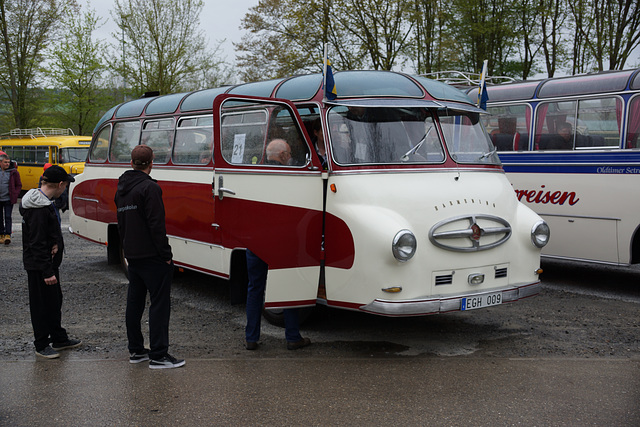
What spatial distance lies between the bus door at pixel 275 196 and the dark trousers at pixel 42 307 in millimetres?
1833

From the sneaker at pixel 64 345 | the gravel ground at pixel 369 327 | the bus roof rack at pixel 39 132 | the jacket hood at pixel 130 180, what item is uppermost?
the bus roof rack at pixel 39 132

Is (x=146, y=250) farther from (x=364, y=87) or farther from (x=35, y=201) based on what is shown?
(x=364, y=87)

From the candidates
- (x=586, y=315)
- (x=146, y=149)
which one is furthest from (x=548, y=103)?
(x=146, y=149)

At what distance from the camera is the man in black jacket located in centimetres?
630

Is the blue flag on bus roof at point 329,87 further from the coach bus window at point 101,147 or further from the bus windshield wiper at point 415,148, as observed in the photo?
the coach bus window at point 101,147

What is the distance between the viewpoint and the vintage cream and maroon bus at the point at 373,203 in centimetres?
628

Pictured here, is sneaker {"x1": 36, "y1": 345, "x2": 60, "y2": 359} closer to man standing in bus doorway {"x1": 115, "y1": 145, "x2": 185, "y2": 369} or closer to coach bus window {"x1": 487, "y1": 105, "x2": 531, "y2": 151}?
man standing in bus doorway {"x1": 115, "y1": 145, "x2": 185, "y2": 369}

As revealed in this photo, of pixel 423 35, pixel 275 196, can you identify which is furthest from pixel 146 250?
pixel 423 35

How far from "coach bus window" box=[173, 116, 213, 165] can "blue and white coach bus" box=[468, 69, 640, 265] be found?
16.1 feet

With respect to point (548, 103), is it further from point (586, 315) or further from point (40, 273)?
point (40, 273)

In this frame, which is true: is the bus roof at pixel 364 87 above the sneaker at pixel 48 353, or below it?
above

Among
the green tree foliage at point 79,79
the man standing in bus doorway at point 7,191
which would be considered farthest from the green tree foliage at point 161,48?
the man standing in bus doorway at point 7,191

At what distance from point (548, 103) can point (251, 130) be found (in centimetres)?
533

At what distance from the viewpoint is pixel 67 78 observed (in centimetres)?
3731
